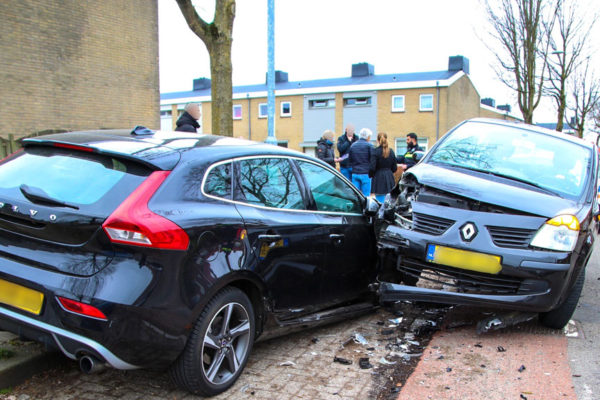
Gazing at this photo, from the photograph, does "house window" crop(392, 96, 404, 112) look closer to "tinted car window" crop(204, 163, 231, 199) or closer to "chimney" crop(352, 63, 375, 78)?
"chimney" crop(352, 63, 375, 78)

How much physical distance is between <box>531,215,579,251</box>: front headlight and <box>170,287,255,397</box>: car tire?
2.30m

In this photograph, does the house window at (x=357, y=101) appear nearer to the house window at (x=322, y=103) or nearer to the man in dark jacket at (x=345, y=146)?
the house window at (x=322, y=103)

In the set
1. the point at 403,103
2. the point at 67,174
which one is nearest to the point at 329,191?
the point at 67,174

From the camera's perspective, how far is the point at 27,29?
12570mm

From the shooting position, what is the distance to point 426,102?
3884cm

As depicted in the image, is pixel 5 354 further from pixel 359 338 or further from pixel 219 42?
pixel 219 42

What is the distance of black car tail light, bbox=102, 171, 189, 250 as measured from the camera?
2.86 meters

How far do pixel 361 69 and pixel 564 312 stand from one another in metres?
43.7

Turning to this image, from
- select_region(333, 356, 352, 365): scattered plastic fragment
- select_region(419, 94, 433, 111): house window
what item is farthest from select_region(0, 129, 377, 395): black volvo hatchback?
select_region(419, 94, 433, 111): house window

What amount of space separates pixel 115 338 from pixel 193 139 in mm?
1577

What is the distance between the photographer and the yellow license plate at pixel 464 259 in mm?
4117

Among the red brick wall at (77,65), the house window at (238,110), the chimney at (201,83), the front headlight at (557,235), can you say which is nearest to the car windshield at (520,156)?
the front headlight at (557,235)

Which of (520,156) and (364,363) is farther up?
(520,156)

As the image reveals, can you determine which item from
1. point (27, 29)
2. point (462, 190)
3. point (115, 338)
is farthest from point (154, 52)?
point (115, 338)
